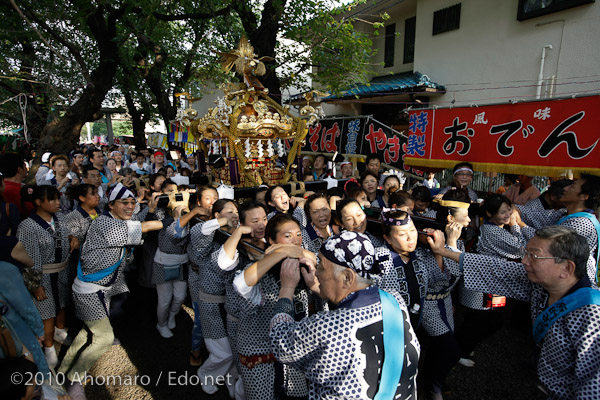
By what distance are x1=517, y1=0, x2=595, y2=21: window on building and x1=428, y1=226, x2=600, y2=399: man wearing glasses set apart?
9.21 metres

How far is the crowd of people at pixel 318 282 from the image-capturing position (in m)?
1.58

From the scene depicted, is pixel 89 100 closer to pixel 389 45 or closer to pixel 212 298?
pixel 212 298

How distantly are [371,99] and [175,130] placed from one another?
7.24 m

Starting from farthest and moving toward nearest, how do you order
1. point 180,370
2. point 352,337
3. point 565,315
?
1. point 180,370
2. point 565,315
3. point 352,337

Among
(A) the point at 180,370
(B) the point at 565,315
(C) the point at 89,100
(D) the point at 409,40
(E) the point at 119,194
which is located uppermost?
(D) the point at 409,40

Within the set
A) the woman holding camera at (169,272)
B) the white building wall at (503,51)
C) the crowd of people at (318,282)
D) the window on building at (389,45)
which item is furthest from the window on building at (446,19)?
the woman holding camera at (169,272)

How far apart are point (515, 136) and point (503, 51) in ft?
→ 21.2

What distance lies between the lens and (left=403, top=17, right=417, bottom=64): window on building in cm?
1271

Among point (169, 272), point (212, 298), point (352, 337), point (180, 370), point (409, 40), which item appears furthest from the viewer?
point (409, 40)

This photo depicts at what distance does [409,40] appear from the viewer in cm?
1289

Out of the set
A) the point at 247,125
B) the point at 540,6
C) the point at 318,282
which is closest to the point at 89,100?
the point at 247,125

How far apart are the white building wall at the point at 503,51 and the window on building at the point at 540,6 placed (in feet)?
0.65

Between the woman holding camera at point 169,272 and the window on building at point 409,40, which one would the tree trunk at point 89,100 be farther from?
the window on building at point 409,40

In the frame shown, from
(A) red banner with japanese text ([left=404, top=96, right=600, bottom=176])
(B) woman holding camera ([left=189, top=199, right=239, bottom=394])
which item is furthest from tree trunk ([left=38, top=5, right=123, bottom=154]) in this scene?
(A) red banner with japanese text ([left=404, top=96, right=600, bottom=176])
